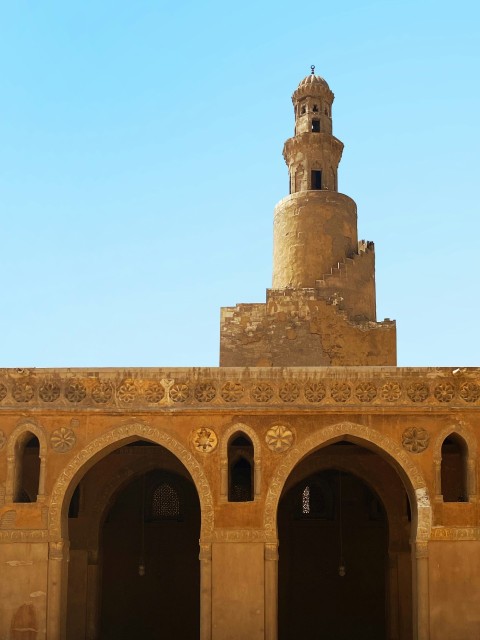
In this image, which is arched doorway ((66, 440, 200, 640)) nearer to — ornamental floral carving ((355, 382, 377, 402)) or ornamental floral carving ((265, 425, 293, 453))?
ornamental floral carving ((265, 425, 293, 453))

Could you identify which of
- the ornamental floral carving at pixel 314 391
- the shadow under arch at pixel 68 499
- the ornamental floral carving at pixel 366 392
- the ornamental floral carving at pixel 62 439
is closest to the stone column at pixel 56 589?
the shadow under arch at pixel 68 499

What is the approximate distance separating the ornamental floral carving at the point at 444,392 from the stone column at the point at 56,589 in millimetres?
6860

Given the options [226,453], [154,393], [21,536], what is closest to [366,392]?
[226,453]

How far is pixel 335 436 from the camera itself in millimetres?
15828

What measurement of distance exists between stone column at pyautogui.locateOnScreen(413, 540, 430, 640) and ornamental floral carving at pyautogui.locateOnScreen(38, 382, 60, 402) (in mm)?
6647

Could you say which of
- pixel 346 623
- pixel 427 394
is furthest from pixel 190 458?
pixel 346 623

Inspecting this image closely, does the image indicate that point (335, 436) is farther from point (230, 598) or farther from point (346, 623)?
point (346, 623)

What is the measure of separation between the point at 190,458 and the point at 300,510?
6084 millimetres

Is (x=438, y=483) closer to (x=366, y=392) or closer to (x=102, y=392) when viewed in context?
(x=366, y=392)

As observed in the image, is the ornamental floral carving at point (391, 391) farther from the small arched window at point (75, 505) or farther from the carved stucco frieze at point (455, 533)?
the small arched window at point (75, 505)

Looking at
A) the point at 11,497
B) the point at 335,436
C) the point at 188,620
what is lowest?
the point at 188,620

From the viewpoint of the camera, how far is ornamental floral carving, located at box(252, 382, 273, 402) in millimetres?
15945

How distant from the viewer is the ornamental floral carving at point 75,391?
16.1 m

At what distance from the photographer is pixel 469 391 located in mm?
16016
